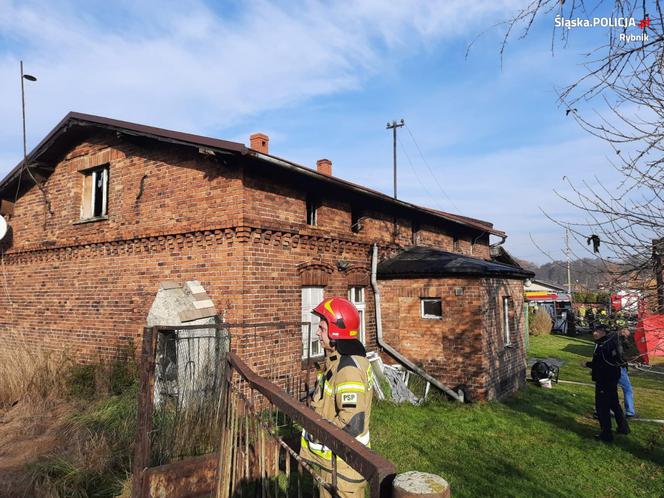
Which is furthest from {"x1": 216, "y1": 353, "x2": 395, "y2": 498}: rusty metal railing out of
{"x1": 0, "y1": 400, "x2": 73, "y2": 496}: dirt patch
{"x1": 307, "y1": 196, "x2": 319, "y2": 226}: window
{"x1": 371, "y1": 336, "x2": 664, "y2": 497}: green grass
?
{"x1": 307, "y1": 196, "x2": 319, "y2": 226}: window

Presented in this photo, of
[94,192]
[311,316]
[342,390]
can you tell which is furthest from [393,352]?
[94,192]

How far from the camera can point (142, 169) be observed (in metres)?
8.80

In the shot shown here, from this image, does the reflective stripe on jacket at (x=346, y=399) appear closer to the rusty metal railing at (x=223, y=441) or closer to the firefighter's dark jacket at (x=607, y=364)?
the rusty metal railing at (x=223, y=441)

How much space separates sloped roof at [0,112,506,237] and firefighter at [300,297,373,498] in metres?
4.35

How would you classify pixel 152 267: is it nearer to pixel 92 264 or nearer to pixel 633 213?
pixel 92 264

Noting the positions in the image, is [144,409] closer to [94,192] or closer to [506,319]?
[94,192]

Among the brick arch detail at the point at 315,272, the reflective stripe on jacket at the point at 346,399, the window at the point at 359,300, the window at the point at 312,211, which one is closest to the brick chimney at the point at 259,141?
the window at the point at 312,211

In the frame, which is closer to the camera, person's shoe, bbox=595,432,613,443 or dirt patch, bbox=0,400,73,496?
dirt patch, bbox=0,400,73,496

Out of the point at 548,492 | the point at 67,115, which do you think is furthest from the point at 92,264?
the point at 548,492

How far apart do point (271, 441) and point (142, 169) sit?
25.7ft

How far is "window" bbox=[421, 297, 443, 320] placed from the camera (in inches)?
380

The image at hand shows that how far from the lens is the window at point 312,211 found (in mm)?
9062

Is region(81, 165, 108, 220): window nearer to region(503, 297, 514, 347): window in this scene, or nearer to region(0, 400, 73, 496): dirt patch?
region(0, 400, 73, 496): dirt patch

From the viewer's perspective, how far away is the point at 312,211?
29.9 ft
